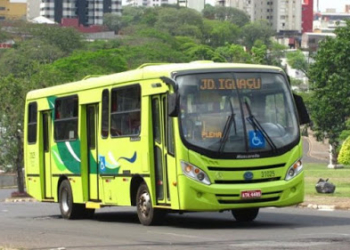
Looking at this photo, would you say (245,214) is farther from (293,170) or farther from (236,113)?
(236,113)

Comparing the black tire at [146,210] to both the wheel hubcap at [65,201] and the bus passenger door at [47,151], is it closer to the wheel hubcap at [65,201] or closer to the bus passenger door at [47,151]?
the wheel hubcap at [65,201]

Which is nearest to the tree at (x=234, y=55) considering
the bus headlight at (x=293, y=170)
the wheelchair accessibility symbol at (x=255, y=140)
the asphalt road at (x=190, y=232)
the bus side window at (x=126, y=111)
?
the asphalt road at (x=190, y=232)

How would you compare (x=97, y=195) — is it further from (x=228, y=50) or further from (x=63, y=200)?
(x=228, y=50)

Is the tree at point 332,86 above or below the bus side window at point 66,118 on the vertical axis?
below

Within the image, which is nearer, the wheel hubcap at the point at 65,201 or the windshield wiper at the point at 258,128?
the windshield wiper at the point at 258,128

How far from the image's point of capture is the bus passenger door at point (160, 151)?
22750 millimetres

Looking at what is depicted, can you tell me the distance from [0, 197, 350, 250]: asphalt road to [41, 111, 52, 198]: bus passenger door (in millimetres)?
1127

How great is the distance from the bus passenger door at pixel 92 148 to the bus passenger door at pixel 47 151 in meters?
2.89

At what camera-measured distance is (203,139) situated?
2223 centimetres

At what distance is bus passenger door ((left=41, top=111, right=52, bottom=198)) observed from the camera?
29.6 m

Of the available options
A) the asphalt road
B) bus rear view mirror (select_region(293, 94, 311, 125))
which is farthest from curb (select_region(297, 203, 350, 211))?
bus rear view mirror (select_region(293, 94, 311, 125))

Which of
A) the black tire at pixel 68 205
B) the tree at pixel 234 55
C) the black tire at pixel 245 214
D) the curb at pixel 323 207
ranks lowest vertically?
the tree at pixel 234 55

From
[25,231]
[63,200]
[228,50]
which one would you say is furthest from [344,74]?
[228,50]

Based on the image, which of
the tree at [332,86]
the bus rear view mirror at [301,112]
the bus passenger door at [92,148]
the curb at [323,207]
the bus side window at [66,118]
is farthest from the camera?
the tree at [332,86]
